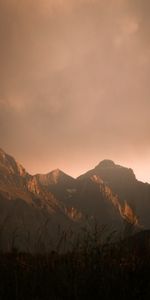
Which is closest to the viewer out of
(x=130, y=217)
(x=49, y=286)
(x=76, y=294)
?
(x=76, y=294)

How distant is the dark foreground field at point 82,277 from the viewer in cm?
553

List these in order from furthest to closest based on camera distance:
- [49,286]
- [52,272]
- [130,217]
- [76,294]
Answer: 1. [130,217]
2. [52,272]
3. [49,286]
4. [76,294]

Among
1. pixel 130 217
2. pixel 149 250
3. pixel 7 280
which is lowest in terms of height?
pixel 7 280

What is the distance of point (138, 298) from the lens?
219 inches

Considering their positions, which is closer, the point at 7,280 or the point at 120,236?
the point at 7,280

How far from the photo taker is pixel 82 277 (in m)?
5.77

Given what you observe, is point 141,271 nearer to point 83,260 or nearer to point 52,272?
point 83,260

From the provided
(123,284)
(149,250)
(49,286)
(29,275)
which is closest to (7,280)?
(29,275)

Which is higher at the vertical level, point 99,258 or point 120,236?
point 120,236

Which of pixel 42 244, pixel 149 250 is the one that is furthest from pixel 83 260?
pixel 149 250

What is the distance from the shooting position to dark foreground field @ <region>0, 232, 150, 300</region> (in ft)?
18.1

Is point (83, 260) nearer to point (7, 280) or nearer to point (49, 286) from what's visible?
point (49, 286)

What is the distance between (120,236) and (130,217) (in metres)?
0.89

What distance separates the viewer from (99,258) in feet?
20.2
